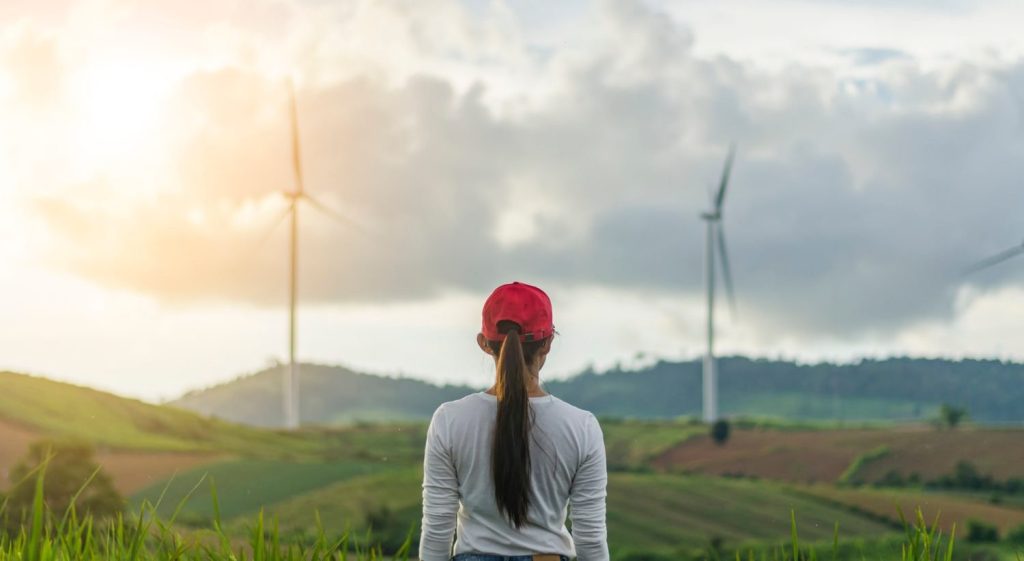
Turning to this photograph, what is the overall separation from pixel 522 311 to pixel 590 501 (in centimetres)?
123

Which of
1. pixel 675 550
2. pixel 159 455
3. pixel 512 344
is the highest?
pixel 512 344

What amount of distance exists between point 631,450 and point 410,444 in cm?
1889

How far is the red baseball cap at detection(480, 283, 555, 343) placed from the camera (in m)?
7.13

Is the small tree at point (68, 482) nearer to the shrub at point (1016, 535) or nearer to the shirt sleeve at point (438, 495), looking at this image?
the shirt sleeve at point (438, 495)

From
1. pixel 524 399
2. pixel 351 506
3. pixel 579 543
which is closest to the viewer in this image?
pixel 524 399

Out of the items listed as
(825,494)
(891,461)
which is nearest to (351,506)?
(825,494)

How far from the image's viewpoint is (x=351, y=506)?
7488 centimetres

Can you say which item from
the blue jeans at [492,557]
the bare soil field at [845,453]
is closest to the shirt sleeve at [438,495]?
the blue jeans at [492,557]

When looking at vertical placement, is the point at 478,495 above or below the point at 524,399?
below

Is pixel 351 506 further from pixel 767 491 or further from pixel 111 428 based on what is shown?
pixel 767 491

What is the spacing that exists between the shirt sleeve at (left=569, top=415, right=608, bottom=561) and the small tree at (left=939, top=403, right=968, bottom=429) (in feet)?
332

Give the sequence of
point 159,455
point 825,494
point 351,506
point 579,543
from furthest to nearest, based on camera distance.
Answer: point 825,494, point 159,455, point 351,506, point 579,543

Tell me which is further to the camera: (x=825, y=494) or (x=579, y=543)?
(x=825, y=494)

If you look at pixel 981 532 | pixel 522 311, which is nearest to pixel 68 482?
pixel 522 311
